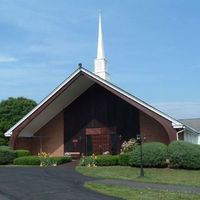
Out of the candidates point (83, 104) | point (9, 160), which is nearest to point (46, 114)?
point (83, 104)

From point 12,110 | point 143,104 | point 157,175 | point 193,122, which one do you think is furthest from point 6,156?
point 193,122

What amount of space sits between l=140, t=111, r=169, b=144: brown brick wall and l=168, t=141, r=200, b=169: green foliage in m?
6.65

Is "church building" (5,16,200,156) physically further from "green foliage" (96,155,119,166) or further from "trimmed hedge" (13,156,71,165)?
"green foliage" (96,155,119,166)

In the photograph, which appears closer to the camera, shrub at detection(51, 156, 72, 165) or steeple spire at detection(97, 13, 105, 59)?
shrub at detection(51, 156, 72, 165)

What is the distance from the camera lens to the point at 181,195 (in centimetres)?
1516

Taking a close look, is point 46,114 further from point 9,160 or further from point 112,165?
point 112,165

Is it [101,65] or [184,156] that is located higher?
[101,65]

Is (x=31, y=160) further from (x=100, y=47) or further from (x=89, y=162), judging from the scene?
(x=100, y=47)

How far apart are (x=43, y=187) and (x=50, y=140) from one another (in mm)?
20018

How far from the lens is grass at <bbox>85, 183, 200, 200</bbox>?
1455 cm

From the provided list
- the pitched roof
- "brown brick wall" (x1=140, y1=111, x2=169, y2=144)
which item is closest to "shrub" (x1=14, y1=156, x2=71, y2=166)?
"brown brick wall" (x1=140, y1=111, x2=169, y2=144)

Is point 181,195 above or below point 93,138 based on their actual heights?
below

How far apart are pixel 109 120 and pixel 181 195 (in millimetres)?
19526

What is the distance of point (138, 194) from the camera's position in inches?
603
